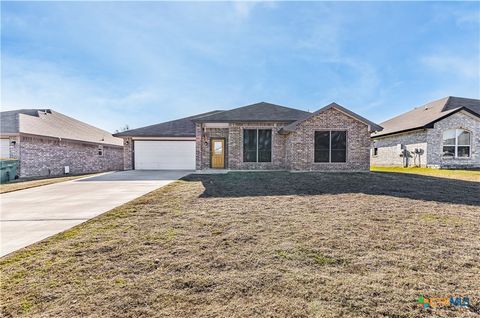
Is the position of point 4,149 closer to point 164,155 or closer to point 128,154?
point 128,154

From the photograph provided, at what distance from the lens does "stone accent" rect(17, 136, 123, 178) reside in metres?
13.7

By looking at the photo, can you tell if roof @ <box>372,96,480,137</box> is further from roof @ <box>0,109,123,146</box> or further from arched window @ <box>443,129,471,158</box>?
roof @ <box>0,109,123,146</box>

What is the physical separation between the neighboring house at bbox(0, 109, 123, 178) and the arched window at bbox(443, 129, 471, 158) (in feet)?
91.2

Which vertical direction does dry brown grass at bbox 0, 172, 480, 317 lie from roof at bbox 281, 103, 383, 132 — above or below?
below

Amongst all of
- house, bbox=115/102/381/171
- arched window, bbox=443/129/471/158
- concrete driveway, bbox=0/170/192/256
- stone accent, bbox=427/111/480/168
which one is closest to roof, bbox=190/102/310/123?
house, bbox=115/102/381/171

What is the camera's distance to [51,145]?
50.5 ft

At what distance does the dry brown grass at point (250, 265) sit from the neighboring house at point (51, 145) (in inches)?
545

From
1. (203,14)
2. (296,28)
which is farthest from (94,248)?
(296,28)

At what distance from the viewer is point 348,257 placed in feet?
9.66

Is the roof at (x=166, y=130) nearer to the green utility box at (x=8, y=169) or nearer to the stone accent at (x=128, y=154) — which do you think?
the stone accent at (x=128, y=154)

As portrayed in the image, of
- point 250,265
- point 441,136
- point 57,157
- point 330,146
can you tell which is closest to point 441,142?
point 441,136

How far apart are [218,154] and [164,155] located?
16.6ft

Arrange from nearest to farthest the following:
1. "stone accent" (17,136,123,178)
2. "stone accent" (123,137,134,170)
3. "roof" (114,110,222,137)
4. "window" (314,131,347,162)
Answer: "window" (314,131,347,162) → "stone accent" (17,136,123,178) → "roof" (114,110,222,137) → "stone accent" (123,137,134,170)

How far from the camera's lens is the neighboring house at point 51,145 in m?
13.3
